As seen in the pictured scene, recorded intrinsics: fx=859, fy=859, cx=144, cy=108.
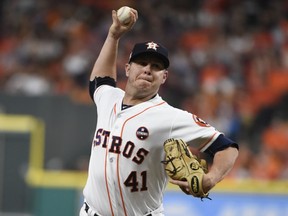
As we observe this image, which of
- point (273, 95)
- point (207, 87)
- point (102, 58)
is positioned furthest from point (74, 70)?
point (102, 58)

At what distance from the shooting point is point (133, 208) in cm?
507

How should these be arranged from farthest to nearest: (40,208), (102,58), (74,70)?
(74,70) < (40,208) < (102,58)

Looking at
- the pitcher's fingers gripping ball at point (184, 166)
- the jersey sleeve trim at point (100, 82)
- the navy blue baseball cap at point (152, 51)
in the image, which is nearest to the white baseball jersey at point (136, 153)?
the pitcher's fingers gripping ball at point (184, 166)

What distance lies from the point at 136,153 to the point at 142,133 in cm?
12

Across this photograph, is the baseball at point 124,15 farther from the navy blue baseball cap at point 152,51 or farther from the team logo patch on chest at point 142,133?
the team logo patch on chest at point 142,133

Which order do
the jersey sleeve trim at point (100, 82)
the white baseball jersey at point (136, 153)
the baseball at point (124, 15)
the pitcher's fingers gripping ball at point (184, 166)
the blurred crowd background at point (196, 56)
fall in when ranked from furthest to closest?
1. the blurred crowd background at point (196, 56)
2. the jersey sleeve trim at point (100, 82)
3. the baseball at point (124, 15)
4. the white baseball jersey at point (136, 153)
5. the pitcher's fingers gripping ball at point (184, 166)

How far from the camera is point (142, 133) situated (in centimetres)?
500

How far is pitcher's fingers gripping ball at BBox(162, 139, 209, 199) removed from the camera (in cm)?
463

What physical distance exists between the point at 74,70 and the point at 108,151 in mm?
7516

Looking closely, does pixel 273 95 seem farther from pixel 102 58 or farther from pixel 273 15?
pixel 102 58

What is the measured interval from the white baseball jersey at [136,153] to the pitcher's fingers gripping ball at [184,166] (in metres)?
0.14

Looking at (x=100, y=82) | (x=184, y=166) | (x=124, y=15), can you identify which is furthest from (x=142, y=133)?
(x=124, y=15)

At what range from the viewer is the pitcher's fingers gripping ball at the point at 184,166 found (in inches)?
182

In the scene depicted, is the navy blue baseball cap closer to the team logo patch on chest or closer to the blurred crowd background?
the team logo patch on chest
